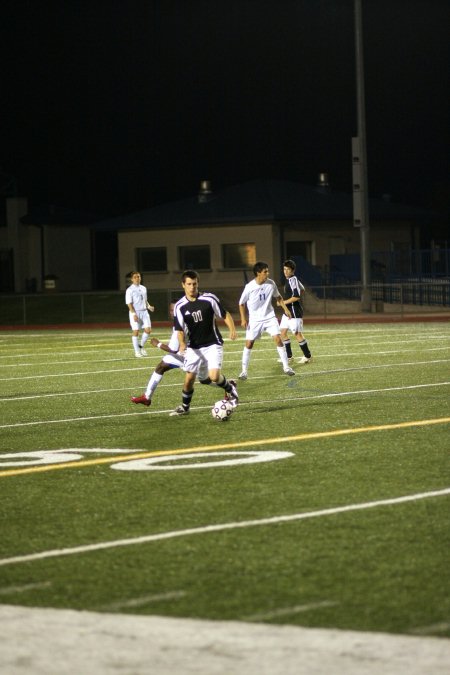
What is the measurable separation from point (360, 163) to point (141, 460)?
1283 inches

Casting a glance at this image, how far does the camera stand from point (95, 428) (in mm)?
13219

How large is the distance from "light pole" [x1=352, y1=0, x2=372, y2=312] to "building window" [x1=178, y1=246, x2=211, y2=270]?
54.2 ft

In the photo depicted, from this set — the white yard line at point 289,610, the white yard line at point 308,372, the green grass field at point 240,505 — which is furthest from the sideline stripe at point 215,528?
the white yard line at point 308,372

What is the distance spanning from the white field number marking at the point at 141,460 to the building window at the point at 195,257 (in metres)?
47.2

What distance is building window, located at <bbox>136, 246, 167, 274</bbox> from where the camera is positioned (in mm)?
59756

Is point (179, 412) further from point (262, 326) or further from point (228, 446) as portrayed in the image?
point (262, 326)

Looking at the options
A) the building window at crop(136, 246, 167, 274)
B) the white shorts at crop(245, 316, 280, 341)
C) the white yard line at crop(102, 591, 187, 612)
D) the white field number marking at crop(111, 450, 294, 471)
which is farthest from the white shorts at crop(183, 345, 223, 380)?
the building window at crop(136, 246, 167, 274)

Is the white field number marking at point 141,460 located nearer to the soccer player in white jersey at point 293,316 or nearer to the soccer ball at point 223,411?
the soccer ball at point 223,411

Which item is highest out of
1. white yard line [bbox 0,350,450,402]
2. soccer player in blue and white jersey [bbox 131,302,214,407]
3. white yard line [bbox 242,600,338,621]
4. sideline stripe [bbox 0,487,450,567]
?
soccer player in blue and white jersey [bbox 131,302,214,407]

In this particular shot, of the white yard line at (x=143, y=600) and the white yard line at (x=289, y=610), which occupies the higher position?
the white yard line at (x=289, y=610)

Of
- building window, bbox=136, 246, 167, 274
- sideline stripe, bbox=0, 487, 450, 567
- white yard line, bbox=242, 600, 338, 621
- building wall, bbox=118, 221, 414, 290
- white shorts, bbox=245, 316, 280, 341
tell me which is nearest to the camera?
white yard line, bbox=242, 600, 338, 621

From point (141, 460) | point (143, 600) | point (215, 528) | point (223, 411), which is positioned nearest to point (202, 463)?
point (141, 460)

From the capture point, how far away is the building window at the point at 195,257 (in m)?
58.7

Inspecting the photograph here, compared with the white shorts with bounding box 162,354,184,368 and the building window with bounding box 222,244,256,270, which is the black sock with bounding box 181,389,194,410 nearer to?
the white shorts with bounding box 162,354,184,368
